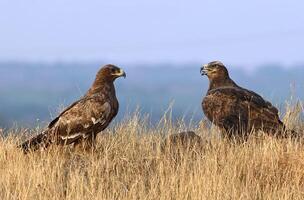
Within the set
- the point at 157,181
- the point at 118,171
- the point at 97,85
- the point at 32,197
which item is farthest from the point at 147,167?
the point at 97,85

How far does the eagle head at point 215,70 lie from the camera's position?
14.3 meters

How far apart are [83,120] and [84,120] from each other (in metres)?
0.02

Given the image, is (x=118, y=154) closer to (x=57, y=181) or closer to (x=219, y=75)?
(x=57, y=181)

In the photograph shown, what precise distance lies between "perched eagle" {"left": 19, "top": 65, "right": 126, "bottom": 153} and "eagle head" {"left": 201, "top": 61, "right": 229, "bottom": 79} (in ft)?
6.32

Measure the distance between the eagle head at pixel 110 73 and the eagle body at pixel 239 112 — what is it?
1.22 metres

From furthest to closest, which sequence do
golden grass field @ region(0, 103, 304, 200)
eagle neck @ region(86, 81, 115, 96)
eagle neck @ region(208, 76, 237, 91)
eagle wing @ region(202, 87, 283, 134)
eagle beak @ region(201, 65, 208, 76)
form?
eagle beak @ region(201, 65, 208, 76) < eagle neck @ region(208, 76, 237, 91) < eagle neck @ region(86, 81, 115, 96) < eagle wing @ region(202, 87, 283, 134) < golden grass field @ region(0, 103, 304, 200)

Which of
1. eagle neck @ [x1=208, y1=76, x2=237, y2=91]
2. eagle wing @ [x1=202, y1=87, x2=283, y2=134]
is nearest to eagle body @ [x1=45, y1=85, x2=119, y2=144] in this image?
eagle wing @ [x1=202, y1=87, x2=283, y2=134]

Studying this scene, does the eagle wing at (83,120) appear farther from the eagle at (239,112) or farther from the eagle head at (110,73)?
the eagle at (239,112)

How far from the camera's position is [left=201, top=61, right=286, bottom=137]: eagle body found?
12742 millimetres

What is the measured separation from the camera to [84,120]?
12.7 meters

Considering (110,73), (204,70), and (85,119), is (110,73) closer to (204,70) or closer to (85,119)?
(85,119)

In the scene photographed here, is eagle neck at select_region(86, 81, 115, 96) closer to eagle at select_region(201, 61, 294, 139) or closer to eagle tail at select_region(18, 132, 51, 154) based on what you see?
eagle tail at select_region(18, 132, 51, 154)

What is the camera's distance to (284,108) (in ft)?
44.4

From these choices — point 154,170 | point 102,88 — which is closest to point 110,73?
point 102,88
